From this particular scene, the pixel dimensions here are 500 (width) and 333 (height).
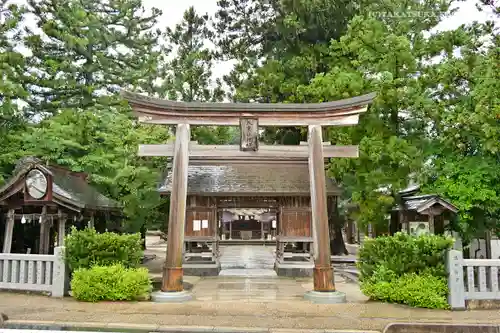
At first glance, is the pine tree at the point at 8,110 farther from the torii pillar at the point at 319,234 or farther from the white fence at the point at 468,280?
the white fence at the point at 468,280

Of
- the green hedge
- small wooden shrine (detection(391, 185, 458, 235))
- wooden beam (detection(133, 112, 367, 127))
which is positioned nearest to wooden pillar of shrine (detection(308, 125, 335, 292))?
wooden beam (detection(133, 112, 367, 127))

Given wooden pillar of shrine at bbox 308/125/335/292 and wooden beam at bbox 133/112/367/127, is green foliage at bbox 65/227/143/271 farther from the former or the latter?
wooden pillar of shrine at bbox 308/125/335/292

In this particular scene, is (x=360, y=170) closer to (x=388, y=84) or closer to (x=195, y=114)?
(x=388, y=84)

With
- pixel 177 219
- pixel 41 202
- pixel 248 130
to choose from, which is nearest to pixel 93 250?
pixel 177 219

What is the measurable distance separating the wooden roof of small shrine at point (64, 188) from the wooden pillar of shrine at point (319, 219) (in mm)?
8212

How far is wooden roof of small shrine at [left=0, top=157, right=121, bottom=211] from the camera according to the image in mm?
14164

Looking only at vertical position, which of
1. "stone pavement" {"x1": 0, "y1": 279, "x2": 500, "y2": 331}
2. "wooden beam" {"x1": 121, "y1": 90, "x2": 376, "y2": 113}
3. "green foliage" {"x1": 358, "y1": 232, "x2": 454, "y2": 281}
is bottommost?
"stone pavement" {"x1": 0, "y1": 279, "x2": 500, "y2": 331}

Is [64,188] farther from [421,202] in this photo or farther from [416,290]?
→ [421,202]

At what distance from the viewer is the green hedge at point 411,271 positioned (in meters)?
10.2

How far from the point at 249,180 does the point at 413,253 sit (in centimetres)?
897

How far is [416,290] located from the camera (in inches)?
402

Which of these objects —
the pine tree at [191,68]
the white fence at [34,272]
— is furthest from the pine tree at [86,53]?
the white fence at [34,272]

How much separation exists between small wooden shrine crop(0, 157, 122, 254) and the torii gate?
432 centimetres

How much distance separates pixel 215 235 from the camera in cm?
1778
